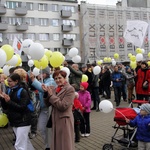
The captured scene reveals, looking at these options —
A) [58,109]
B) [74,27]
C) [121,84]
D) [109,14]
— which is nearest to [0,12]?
[74,27]

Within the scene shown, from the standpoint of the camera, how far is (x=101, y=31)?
44031 mm

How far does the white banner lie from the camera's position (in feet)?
35.8

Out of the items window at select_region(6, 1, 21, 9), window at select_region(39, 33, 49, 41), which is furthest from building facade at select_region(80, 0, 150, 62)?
window at select_region(6, 1, 21, 9)

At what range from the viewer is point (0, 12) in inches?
1496

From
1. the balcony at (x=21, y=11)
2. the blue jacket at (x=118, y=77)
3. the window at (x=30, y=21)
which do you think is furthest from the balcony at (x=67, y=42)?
the blue jacket at (x=118, y=77)

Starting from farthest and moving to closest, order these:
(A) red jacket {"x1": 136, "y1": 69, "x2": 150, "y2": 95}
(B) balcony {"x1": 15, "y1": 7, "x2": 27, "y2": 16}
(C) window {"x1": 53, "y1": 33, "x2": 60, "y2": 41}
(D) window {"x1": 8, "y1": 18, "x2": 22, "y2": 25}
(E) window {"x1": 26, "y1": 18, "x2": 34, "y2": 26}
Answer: (C) window {"x1": 53, "y1": 33, "x2": 60, "y2": 41}
(E) window {"x1": 26, "y1": 18, "x2": 34, "y2": 26}
(D) window {"x1": 8, "y1": 18, "x2": 22, "y2": 25}
(B) balcony {"x1": 15, "y1": 7, "x2": 27, "y2": 16}
(A) red jacket {"x1": 136, "y1": 69, "x2": 150, "y2": 95}

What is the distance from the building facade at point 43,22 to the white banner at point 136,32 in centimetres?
2961

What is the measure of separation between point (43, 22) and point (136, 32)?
32.4 m

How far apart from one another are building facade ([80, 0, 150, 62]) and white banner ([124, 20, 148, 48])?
31.1m

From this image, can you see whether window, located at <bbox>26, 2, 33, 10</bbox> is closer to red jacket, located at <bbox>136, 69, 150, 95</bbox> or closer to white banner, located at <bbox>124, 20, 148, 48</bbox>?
white banner, located at <bbox>124, 20, 148, 48</bbox>

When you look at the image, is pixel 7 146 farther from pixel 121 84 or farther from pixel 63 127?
pixel 121 84

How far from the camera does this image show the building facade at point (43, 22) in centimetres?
3903

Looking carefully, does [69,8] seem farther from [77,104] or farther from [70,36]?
[77,104]

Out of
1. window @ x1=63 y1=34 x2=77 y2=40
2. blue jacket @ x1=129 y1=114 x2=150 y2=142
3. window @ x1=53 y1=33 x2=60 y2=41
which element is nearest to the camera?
blue jacket @ x1=129 y1=114 x2=150 y2=142
